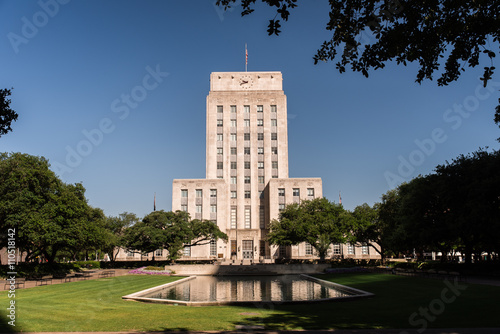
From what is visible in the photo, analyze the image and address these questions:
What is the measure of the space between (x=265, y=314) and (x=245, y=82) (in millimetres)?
88465

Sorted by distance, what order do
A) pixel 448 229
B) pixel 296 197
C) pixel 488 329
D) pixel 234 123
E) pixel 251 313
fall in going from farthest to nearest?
1. pixel 234 123
2. pixel 296 197
3. pixel 448 229
4. pixel 251 313
5. pixel 488 329

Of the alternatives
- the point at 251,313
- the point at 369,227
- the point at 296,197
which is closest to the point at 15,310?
the point at 251,313

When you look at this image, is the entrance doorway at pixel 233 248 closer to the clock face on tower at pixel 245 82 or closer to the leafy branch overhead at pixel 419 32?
the clock face on tower at pixel 245 82

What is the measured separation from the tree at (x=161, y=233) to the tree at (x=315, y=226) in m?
13.8

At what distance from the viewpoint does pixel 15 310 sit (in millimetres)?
17625

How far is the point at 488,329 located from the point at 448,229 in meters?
28.3

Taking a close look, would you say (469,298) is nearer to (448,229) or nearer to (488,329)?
(488,329)

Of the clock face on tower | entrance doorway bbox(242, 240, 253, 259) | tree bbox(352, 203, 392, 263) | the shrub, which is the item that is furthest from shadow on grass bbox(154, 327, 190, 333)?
the clock face on tower

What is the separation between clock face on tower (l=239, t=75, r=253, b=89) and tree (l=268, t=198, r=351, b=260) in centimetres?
4627

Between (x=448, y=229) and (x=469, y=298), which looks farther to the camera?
(x=448, y=229)

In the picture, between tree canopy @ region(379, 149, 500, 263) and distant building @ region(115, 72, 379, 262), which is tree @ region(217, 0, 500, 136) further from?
distant building @ region(115, 72, 379, 262)

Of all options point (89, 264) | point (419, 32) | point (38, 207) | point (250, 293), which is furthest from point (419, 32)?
point (89, 264)

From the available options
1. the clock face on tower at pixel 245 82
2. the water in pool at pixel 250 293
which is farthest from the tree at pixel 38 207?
the clock face on tower at pixel 245 82

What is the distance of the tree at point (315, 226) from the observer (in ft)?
193
